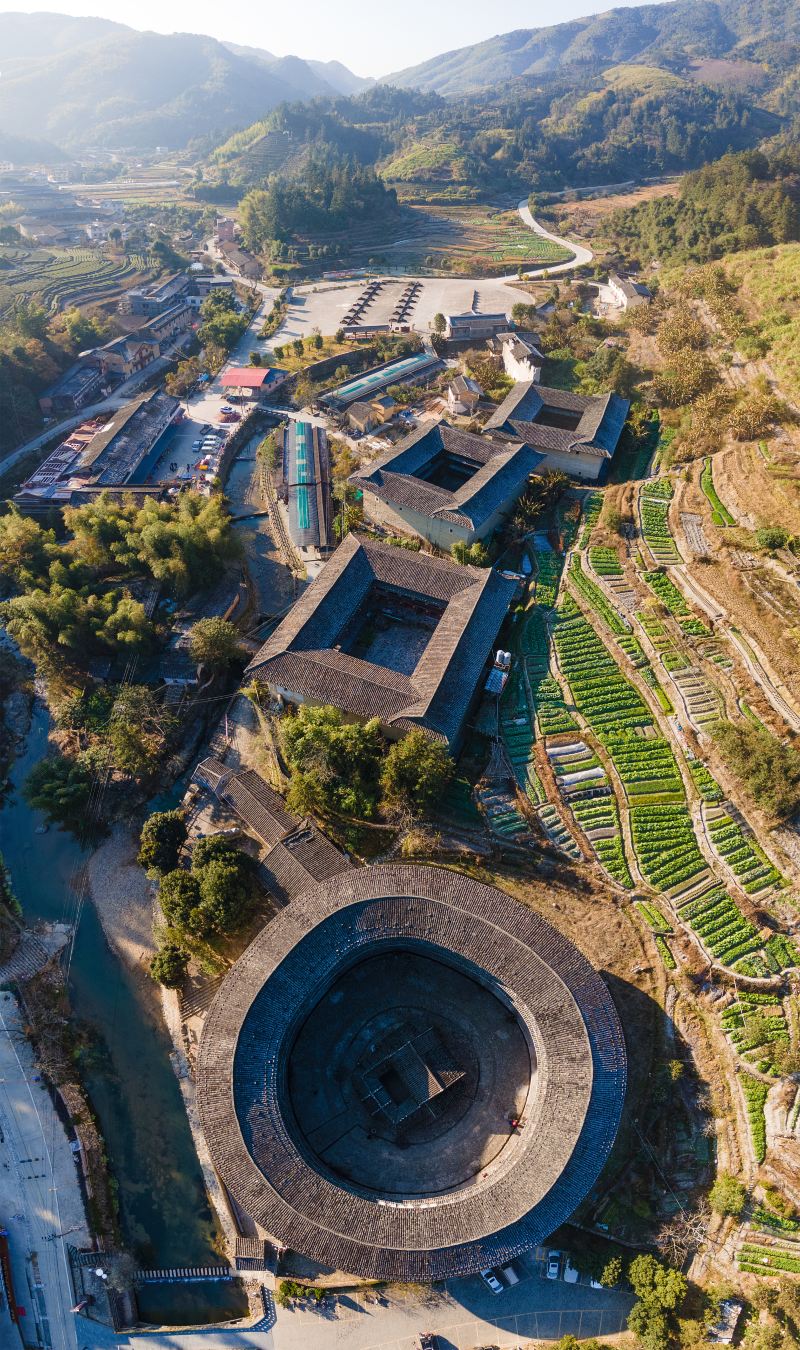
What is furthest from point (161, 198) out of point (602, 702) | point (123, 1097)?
→ point (123, 1097)

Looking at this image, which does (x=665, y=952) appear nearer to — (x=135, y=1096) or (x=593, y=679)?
(x=593, y=679)

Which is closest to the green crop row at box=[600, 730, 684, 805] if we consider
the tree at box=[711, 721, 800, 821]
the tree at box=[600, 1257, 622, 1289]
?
the tree at box=[711, 721, 800, 821]

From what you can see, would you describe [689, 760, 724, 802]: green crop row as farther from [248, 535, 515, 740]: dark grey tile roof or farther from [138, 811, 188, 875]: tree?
[138, 811, 188, 875]: tree

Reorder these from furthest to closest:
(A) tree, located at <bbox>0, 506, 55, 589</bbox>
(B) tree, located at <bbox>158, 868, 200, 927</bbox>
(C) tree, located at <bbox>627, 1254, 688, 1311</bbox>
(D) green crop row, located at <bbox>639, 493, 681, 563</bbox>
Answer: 1. (A) tree, located at <bbox>0, 506, 55, 589</bbox>
2. (D) green crop row, located at <bbox>639, 493, 681, 563</bbox>
3. (B) tree, located at <bbox>158, 868, 200, 927</bbox>
4. (C) tree, located at <bbox>627, 1254, 688, 1311</bbox>

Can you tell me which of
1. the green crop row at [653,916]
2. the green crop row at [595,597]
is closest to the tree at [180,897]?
the green crop row at [653,916]

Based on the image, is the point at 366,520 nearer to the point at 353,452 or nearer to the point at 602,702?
the point at 353,452

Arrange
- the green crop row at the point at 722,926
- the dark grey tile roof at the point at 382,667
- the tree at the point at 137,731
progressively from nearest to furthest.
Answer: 1. the green crop row at the point at 722,926
2. the dark grey tile roof at the point at 382,667
3. the tree at the point at 137,731

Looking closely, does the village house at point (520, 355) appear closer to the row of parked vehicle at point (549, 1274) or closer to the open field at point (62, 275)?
the open field at point (62, 275)
